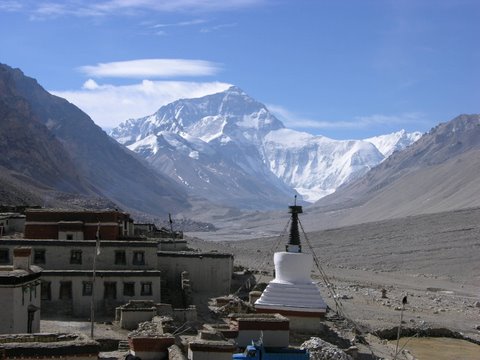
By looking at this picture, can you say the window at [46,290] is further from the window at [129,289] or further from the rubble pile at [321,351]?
the rubble pile at [321,351]

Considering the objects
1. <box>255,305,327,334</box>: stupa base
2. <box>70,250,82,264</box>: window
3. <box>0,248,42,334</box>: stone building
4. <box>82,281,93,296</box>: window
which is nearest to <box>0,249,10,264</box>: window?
<box>70,250,82,264</box>: window

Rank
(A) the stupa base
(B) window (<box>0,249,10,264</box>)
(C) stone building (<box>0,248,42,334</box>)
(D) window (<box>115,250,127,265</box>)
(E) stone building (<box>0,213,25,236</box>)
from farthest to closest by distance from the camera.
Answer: (E) stone building (<box>0,213,25,236</box>) → (D) window (<box>115,250,127,265</box>) → (B) window (<box>0,249,10,264</box>) → (A) the stupa base → (C) stone building (<box>0,248,42,334</box>)

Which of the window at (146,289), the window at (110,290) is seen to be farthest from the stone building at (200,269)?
the window at (110,290)

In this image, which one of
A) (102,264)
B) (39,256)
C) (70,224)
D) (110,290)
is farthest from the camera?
(70,224)

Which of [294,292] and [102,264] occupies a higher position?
[102,264]

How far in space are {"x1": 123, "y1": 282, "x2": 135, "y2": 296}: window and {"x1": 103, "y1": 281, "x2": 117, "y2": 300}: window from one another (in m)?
0.31

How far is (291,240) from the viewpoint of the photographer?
72.5 ft

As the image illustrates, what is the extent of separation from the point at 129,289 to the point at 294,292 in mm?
6144

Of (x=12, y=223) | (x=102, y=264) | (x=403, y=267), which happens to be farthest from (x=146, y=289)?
(x=403, y=267)

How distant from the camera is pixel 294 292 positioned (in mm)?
21562

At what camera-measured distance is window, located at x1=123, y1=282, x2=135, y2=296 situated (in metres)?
25.4

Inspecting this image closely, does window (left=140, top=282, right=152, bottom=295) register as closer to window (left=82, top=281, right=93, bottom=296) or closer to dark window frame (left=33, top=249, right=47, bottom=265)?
window (left=82, top=281, right=93, bottom=296)

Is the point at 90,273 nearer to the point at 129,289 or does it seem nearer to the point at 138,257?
the point at 129,289

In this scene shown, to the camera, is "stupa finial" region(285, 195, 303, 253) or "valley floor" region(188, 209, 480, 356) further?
"valley floor" region(188, 209, 480, 356)
